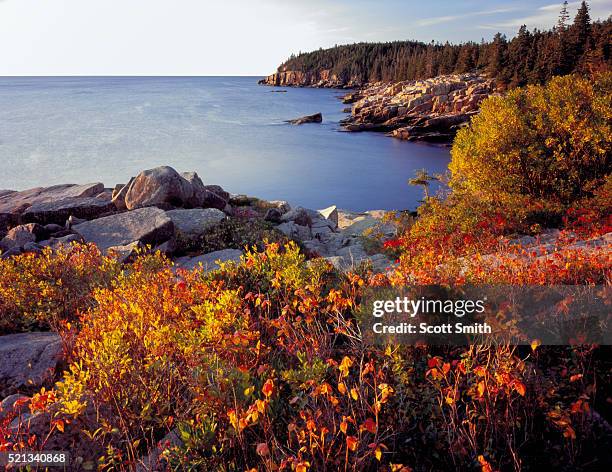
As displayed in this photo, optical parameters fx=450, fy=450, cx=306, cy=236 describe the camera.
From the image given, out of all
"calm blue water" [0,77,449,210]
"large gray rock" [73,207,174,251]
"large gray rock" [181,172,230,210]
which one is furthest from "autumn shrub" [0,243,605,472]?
"calm blue water" [0,77,449,210]

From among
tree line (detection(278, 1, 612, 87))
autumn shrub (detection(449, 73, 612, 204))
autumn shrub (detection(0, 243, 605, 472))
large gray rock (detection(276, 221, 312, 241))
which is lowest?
large gray rock (detection(276, 221, 312, 241))

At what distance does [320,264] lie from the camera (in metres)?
6.55

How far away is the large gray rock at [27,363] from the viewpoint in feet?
18.4

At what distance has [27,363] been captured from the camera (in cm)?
581

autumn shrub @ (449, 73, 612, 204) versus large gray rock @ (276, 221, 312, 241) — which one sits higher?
autumn shrub @ (449, 73, 612, 204)

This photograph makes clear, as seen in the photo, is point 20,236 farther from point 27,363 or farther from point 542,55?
point 542,55

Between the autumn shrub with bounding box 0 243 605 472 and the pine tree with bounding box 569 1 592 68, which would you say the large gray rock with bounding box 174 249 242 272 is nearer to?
the autumn shrub with bounding box 0 243 605 472

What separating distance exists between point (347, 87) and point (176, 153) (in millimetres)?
143914

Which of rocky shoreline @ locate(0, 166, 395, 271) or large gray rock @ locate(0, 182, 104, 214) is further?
large gray rock @ locate(0, 182, 104, 214)

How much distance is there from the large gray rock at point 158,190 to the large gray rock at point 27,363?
11.4 metres

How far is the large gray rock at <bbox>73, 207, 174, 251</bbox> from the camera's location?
1345 centimetres

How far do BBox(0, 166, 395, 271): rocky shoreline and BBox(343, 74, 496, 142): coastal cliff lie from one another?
44030 millimetres

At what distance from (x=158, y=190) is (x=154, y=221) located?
3661 millimetres

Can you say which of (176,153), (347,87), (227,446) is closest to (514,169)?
(227,446)
